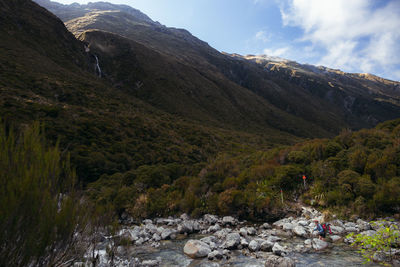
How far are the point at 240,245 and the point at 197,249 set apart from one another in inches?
54.7

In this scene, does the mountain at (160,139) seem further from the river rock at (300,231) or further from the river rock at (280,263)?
the river rock at (280,263)

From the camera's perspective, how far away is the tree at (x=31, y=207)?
2.10 meters

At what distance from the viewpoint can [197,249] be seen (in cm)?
624

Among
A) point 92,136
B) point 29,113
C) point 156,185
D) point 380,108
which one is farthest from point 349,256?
point 380,108

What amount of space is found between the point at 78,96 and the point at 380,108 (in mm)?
137473

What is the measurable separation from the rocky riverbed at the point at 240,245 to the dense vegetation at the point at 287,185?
1063 millimetres

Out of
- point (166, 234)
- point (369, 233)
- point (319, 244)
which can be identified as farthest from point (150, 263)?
point (369, 233)

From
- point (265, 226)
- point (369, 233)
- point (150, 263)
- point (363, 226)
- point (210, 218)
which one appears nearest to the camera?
point (150, 263)

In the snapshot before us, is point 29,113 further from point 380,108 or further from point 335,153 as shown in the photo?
point 380,108

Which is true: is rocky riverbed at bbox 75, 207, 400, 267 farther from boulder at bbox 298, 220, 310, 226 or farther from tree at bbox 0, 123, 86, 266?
tree at bbox 0, 123, 86, 266

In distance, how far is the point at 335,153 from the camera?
40.0ft

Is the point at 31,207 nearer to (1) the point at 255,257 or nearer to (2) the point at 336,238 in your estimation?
(1) the point at 255,257

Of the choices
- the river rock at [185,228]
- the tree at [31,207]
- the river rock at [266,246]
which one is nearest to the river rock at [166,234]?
the river rock at [185,228]

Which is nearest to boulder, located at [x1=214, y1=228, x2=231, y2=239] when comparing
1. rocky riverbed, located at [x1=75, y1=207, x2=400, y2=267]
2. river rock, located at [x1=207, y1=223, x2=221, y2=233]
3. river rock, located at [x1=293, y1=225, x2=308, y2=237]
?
rocky riverbed, located at [x1=75, y1=207, x2=400, y2=267]
